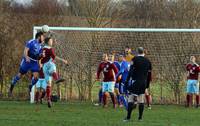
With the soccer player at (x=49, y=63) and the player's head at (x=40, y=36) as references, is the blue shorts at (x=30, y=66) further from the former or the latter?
the soccer player at (x=49, y=63)

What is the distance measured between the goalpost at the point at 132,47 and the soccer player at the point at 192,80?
5.92ft

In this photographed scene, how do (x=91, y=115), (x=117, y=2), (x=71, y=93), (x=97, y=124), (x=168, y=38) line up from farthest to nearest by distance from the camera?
(x=117, y=2) → (x=71, y=93) → (x=168, y=38) → (x=91, y=115) → (x=97, y=124)

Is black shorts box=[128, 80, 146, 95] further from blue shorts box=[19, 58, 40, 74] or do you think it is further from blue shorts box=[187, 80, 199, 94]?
blue shorts box=[187, 80, 199, 94]

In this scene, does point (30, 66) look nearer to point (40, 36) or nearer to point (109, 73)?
point (40, 36)

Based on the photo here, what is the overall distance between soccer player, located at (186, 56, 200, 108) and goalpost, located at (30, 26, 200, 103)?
1.80 m

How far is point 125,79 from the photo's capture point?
65.1ft

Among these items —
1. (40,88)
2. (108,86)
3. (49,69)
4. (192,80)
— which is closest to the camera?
(49,69)

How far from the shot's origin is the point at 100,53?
25.5 m

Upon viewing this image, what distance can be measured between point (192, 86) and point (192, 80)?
0.28 meters

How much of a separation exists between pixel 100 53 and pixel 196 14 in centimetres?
546

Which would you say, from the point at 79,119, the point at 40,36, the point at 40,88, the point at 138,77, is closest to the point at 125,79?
the point at 40,36

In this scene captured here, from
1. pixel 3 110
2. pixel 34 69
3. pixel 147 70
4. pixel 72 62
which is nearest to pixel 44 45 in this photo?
pixel 34 69

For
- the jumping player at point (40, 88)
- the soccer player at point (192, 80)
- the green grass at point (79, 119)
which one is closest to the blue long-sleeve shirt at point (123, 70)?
the green grass at point (79, 119)

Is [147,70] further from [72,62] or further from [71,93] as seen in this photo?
[71,93]
